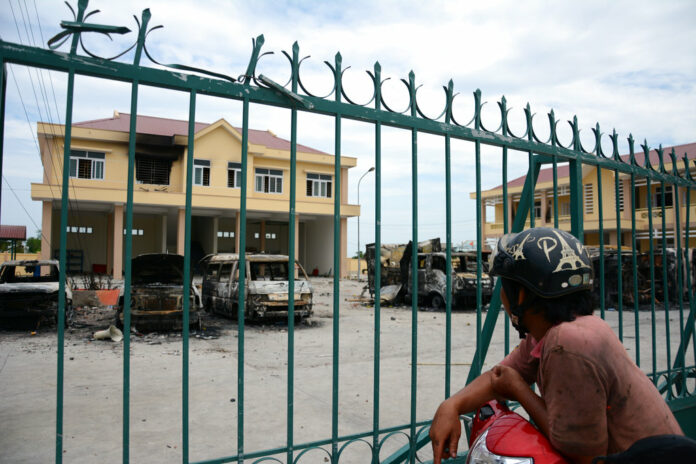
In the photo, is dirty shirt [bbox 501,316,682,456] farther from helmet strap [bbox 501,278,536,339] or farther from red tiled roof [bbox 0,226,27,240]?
red tiled roof [bbox 0,226,27,240]

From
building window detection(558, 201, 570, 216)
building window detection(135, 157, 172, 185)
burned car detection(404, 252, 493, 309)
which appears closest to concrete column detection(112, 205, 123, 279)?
building window detection(135, 157, 172, 185)

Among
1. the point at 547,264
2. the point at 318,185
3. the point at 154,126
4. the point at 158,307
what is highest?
the point at 154,126

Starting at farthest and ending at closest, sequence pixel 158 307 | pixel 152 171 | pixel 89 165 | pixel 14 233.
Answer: pixel 152 171 < pixel 14 233 < pixel 89 165 < pixel 158 307

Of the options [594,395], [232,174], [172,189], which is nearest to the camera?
[594,395]

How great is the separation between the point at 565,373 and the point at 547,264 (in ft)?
1.13

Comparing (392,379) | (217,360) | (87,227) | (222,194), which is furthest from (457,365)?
(87,227)

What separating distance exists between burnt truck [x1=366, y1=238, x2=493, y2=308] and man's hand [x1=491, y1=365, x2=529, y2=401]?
1083 cm

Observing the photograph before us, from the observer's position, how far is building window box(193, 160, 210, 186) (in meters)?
25.0

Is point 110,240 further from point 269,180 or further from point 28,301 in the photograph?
point 28,301

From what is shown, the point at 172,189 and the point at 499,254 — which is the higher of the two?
the point at 172,189

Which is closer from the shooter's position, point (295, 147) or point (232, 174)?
point (295, 147)

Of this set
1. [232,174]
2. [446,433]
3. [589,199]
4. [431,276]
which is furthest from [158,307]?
[589,199]

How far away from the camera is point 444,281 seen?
14.0m

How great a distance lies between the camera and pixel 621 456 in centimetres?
107
